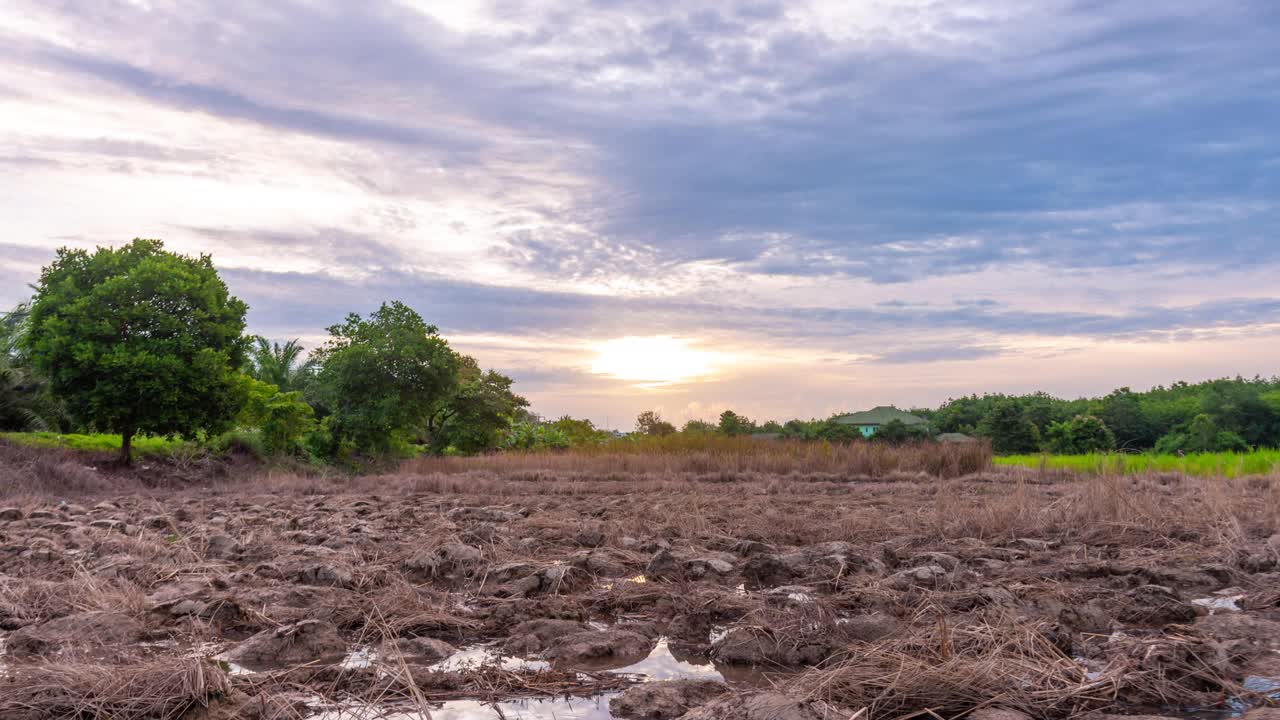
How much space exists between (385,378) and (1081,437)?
26.6 m

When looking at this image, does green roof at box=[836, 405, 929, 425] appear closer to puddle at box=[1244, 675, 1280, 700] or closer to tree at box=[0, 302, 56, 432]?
tree at box=[0, 302, 56, 432]

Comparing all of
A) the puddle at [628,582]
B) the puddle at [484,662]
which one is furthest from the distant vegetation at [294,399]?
the puddle at [484,662]

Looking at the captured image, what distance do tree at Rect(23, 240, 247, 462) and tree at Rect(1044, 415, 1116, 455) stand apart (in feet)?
97.1

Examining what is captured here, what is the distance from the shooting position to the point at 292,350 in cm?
3581

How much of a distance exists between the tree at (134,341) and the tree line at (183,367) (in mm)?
29

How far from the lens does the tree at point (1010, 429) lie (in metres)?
35.6

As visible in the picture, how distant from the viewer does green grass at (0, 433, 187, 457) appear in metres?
18.8

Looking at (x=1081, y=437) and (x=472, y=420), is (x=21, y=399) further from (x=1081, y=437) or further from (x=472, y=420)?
(x=1081, y=437)

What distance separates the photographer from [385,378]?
2377 centimetres

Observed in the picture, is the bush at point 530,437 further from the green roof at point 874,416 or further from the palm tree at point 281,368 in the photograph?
the green roof at point 874,416

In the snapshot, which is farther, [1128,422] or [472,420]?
[1128,422]

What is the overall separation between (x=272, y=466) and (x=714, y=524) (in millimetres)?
17414

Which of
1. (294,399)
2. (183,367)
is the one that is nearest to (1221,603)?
(183,367)

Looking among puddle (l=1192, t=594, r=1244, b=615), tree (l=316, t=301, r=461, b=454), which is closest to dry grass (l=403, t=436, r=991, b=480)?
tree (l=316, t=301, r=461, b=454)
